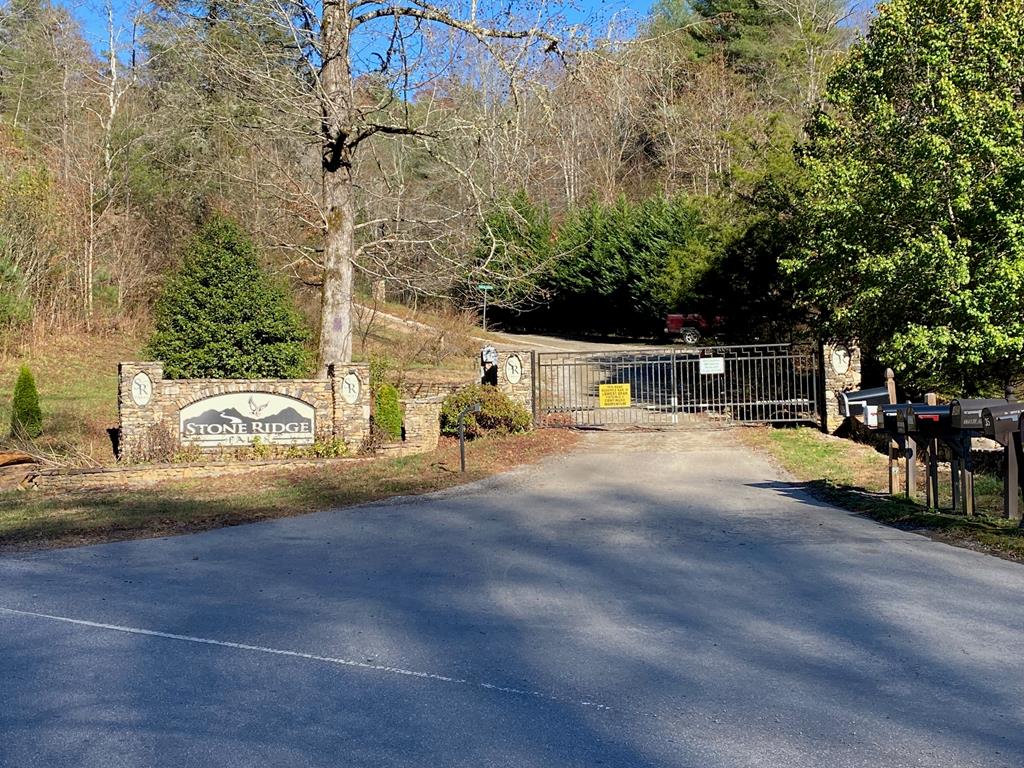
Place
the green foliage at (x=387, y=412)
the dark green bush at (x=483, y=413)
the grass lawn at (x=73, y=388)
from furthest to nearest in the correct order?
1. the dark green bush at (x=483, y=413)
2. the green foliage at (x=387, y=412)
3. the grass lawn at (x=73, y=388)

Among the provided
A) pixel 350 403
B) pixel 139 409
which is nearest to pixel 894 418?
pixel 350 403

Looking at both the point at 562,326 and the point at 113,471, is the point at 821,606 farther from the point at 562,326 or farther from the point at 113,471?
the point at 562,326

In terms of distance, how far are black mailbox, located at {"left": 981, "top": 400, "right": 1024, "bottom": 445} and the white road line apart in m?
6.95

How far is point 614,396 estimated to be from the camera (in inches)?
941

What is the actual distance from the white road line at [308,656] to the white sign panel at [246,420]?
34.8 feet

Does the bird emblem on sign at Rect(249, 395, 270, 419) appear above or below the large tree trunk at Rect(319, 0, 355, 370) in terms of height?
below

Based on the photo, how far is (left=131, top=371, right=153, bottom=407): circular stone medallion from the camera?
60.5 ft

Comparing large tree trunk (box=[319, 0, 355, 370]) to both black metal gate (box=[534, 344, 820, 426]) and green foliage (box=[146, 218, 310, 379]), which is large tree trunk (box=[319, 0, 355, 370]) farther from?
black metal gate (box=[534, 344, 820, 426])

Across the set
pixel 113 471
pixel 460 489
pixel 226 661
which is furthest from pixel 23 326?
pixel 226 661

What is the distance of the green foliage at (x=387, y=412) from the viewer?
824 inches

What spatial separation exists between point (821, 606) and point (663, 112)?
44.2m

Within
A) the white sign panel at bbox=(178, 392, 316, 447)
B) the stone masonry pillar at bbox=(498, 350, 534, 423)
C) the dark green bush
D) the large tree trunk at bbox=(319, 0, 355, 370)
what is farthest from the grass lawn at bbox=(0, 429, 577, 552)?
the large tree trunk at bbox=(319, 0, 355, 370)

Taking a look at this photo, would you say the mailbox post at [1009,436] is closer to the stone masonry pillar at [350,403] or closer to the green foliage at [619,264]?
the stone masonry pillar at [350,403]

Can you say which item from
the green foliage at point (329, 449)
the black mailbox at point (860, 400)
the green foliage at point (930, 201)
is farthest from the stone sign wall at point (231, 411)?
the green foliage at point (930, 201)
